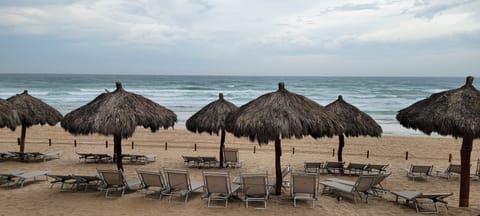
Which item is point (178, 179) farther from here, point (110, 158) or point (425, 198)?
point (110, 158)

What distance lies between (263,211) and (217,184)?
109 cm

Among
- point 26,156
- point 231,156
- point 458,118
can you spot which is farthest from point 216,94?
point 458,118

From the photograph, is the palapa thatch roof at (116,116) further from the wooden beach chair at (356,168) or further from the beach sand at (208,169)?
the wooden beach chair at (356,168)

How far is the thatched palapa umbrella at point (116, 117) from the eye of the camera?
893cm

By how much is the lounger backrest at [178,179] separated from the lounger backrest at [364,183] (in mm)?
3553

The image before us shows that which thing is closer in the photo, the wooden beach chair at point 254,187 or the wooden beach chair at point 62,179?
the wooden beach chair at point 254,187

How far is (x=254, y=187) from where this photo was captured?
26.4 feet

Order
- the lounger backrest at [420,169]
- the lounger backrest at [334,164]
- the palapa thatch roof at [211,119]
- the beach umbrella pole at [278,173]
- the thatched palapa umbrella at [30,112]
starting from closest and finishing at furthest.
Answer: the beach umbrella pole at [278,173] → the lounger backrest at [420,169] → the lounger backrest at [334,164] → the palapa thatch roof at [211,119] → the thatched palapa umbrella at [30,112]

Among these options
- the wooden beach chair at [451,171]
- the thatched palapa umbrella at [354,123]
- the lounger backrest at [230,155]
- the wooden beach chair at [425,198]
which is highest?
the thatched palapa umbrella at [354,123]

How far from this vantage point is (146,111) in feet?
31.1

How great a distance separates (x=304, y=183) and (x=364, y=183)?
1.41 meters

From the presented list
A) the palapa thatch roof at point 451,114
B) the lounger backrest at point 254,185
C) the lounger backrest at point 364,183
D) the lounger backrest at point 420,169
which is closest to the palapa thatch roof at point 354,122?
the lounger backrest at point 420,169

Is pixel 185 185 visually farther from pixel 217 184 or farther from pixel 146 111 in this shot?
pixel 146 111

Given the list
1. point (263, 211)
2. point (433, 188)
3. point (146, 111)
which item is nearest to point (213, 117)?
point (146, 111)
